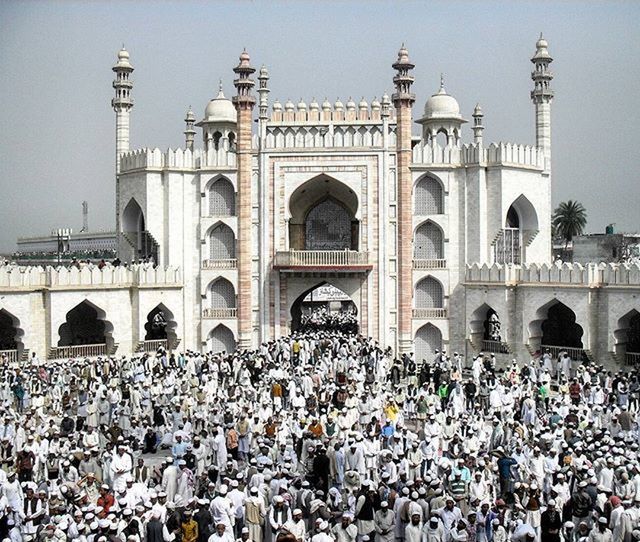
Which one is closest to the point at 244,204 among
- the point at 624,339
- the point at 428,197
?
the point at 428,197

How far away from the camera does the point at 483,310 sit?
31312 millimetres

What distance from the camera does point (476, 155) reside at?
31609mm

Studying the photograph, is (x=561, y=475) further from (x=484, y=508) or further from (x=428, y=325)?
(x=428, y=325)

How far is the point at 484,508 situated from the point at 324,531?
2.49 metres

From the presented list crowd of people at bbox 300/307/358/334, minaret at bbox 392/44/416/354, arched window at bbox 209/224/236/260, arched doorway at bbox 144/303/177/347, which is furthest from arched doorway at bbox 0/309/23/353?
minaret at bbox 392/44/416/354

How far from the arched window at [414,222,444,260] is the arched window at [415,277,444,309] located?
36.9 inches

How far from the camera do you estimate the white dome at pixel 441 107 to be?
35469 mm

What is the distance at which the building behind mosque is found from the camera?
3130 centimetres

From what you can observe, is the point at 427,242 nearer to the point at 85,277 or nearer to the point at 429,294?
the point at 429,294

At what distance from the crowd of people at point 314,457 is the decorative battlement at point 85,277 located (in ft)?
16.5

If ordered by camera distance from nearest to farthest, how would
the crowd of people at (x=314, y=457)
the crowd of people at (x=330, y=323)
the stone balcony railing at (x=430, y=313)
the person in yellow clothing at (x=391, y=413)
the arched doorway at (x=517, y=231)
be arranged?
the crowd of people at (x=314, y=457) < the person in yellow clothing at (x=391, y=413) < the stone balcony railing at (x=430, y=313) < the arched doorway at (x=517, y=231) < the crowd of people at (x=330, y=323)

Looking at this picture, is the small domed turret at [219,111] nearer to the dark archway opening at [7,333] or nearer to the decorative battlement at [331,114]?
the decorative battlement at [331,114]

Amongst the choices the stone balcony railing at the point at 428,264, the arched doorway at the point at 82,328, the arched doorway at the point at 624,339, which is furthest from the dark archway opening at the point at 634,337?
the arched doorway at the point at 82,328

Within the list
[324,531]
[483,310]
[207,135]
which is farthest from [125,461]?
[207,135]
